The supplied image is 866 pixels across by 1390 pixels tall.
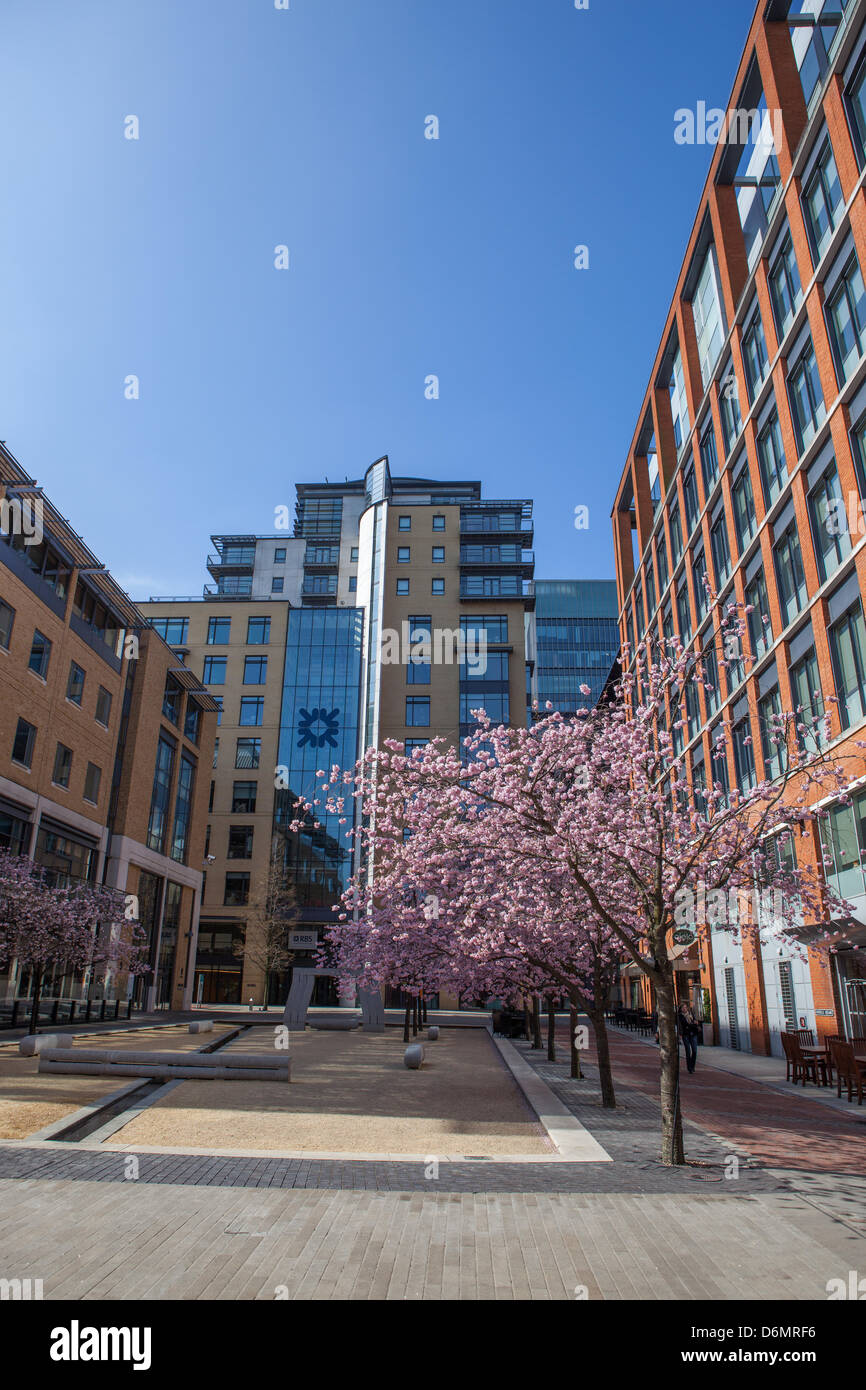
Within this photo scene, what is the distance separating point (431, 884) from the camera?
19047mm

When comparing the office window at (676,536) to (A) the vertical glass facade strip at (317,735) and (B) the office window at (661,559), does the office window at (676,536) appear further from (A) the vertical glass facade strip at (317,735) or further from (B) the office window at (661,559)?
(A) the vertical glass facade strip at (317,735)

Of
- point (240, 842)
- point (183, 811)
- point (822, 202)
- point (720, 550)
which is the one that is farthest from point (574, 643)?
point (822, 202)

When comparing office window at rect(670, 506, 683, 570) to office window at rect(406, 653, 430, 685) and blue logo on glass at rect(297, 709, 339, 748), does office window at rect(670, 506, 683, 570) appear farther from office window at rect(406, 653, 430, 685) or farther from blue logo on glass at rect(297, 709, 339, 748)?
blue logo on glass at rect(297, 709, 339, 748)

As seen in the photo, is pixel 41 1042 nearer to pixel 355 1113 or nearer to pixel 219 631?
pixel 355 1113

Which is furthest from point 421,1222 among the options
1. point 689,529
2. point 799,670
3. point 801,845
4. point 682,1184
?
point 689,529

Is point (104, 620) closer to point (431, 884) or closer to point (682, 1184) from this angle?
point (431, 884)

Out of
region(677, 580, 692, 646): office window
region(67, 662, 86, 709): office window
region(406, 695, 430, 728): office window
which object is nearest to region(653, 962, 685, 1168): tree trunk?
region(677, 580, 692, 646): office window

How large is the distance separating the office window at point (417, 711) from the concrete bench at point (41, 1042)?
46916 mm

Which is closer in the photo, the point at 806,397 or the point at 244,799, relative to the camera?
the point at 806,397

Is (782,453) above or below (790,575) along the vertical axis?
above

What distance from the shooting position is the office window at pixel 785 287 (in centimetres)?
2536

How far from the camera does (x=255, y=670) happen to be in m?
68.0

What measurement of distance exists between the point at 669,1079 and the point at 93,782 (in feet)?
104

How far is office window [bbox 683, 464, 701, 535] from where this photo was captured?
3597cm
